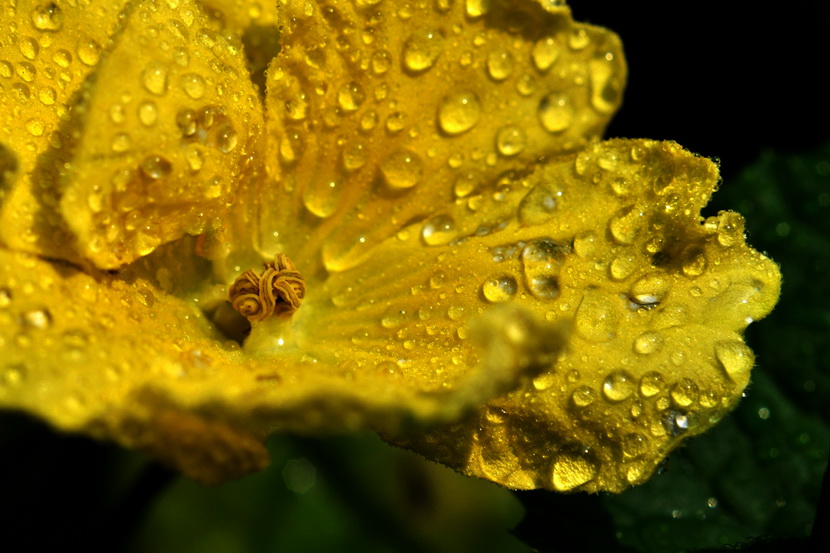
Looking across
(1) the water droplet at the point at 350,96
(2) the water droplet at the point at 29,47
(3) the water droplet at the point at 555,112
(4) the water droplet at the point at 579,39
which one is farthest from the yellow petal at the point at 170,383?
(4) the water droplet at the point at 579,39

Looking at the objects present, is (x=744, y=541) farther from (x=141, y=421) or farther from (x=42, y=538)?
(x=42, y=538)

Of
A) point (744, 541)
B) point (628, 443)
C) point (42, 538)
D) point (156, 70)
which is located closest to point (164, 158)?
point (156, 70)

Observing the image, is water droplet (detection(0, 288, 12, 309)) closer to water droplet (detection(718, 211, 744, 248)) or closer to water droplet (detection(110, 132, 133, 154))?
water droplet (detection(110, 132, 133, 154))

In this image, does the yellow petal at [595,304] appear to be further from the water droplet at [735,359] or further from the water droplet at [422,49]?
the water droplet at [422,49]

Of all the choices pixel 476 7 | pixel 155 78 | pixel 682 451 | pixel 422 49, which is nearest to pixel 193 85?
pixel 155 78

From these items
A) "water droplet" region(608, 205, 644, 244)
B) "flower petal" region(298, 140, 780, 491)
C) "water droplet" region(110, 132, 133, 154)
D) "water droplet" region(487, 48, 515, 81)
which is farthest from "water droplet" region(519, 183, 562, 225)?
→ "water droplet" region(110, 132, 133, 154)
